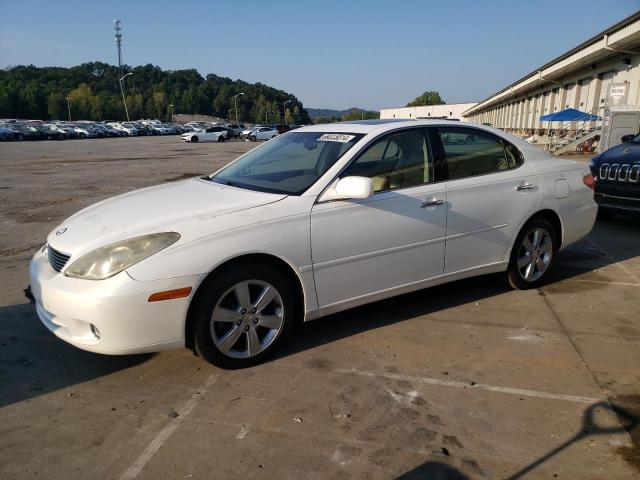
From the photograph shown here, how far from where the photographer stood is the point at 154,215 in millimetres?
3420

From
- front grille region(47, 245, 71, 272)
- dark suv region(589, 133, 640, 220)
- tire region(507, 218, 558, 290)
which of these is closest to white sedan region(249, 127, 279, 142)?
dark suv region(589, 133, 640, 220)

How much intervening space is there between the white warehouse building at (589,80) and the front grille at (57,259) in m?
19.4

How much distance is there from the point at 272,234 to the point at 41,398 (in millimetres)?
1715

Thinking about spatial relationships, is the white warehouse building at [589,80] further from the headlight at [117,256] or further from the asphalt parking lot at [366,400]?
the headlight at [117,256]

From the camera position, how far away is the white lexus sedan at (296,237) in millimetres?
3127

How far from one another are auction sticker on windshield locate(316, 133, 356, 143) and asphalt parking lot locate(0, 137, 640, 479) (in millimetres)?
1461

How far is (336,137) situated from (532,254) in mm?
2214

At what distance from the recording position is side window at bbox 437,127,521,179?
4.35 metres

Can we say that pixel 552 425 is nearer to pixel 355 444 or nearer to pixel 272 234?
pixel 355 444

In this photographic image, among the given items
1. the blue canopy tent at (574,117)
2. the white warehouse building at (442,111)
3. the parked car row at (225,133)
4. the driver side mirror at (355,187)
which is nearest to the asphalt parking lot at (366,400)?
the driver side mirror at (355,187)

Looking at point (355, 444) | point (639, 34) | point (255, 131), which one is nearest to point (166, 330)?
point (355, 444)

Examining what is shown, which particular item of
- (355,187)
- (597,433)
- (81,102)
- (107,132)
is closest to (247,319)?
(355,187)

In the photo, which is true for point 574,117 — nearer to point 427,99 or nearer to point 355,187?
point 355,187

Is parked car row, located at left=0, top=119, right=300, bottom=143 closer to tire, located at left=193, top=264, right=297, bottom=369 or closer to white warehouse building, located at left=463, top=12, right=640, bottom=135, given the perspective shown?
white warehouse building, located at left=463, top=12, right=640, bottom=135
